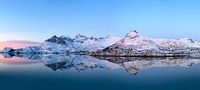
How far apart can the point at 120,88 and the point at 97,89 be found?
2664 millimetres

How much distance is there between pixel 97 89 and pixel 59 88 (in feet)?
13.6

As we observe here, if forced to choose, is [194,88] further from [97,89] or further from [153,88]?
[97,89]

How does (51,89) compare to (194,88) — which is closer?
(51,89)

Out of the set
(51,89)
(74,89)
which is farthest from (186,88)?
(51,89)

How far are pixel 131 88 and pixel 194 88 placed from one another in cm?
729

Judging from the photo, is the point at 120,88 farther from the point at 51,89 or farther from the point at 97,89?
the point at 51,89

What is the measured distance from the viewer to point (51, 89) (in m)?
36.1

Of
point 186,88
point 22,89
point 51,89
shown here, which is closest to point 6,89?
point 22,89

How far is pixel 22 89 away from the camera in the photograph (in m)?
36.6

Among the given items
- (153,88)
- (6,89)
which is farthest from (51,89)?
(153,88)

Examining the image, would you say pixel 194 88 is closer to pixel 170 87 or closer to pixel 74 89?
pixel 170 87

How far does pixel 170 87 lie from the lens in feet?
131

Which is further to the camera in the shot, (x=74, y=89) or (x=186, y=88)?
(x=186, y=88)

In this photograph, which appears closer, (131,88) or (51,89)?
(51,89)
